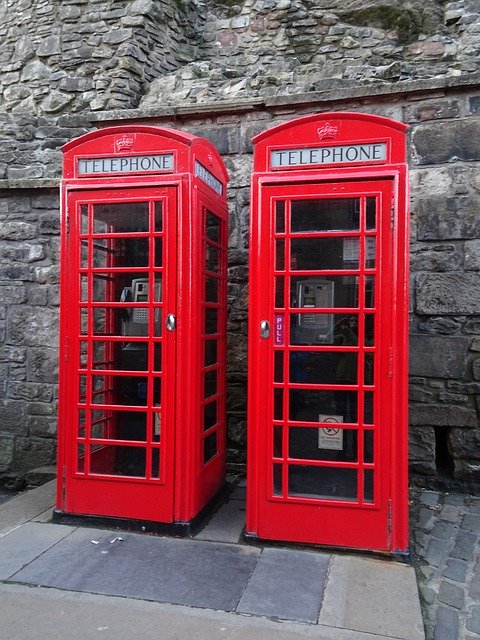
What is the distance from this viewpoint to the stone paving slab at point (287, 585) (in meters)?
2.58

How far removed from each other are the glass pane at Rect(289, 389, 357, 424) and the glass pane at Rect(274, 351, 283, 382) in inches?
4.6

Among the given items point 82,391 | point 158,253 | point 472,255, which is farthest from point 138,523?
point 472,255

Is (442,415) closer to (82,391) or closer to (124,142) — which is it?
(82,391)

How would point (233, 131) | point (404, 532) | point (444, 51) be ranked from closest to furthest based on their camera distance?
1. point (404, 532)
2. point (233, 131)
3. point (444, 51)

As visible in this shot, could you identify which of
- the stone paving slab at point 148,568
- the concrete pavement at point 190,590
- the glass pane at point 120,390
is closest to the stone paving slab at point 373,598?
the concrete pavement at point 190,590

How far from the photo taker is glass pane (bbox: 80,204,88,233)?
3547 mm

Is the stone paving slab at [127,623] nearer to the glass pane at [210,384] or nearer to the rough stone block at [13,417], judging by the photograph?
the glass pane at [210,384]

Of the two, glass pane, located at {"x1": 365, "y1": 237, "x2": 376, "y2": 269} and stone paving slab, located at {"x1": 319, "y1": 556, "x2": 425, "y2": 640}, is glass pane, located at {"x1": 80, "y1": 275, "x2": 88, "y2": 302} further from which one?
stone paving slab, located at {"x1": 319, "y1": 556, "x2": 425, "y2": 640}

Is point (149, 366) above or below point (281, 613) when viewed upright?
above

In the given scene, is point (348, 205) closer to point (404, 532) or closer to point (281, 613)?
point (404, 532)

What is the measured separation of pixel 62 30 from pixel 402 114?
18.0 feet

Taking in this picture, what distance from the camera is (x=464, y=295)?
420 centimetres

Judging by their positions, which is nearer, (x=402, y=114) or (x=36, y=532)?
(x=36, y=532)

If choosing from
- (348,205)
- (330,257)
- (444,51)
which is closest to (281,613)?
(330,257)
